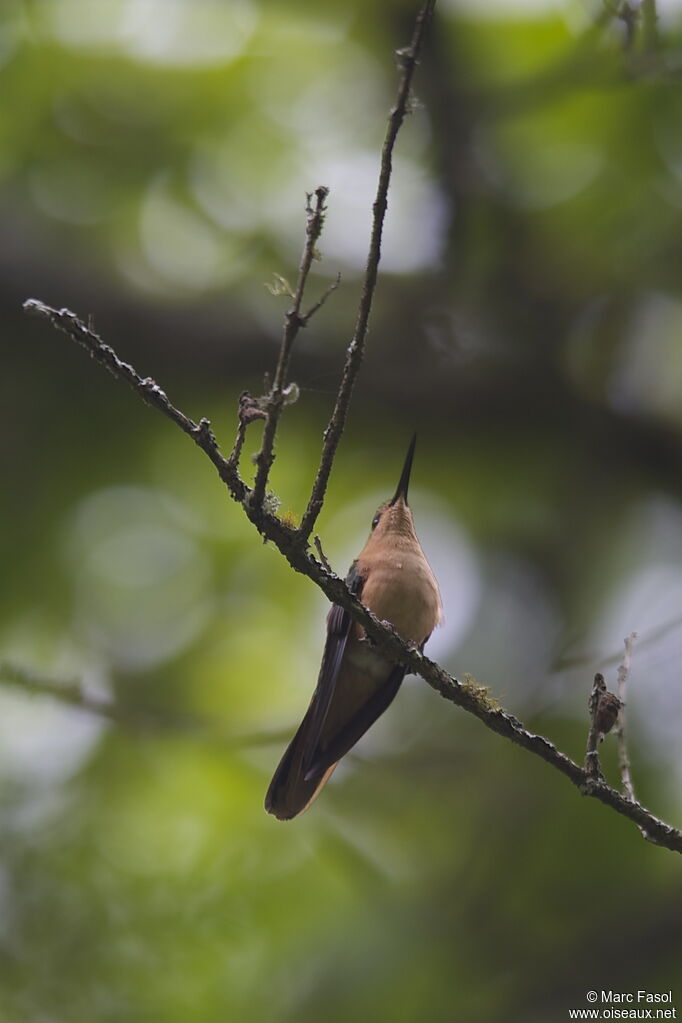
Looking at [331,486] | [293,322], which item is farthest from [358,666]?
[331,486]

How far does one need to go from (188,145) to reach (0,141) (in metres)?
1.56

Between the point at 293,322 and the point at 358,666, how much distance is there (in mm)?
2510

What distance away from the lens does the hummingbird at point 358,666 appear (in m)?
4.34

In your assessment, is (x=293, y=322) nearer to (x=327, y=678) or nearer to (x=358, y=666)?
(x=327, y=678)

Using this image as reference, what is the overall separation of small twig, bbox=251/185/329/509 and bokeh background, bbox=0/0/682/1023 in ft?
14.2

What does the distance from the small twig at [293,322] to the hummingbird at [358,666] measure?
60.9 inches

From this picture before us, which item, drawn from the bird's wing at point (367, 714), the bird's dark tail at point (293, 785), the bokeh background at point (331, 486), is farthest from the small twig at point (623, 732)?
the bokeh background at point (331, 486)

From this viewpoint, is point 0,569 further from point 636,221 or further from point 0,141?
point 636,221

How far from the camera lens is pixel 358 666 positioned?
4.84 meters

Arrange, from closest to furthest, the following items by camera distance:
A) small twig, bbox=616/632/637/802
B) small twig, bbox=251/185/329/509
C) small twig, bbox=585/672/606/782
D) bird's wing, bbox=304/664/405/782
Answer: small twig, bbox=251/185/329/509
small twig, bbox=585/672/606/782
small twig, bbox=616/632/637/802
bird's wing, bbox=304/664/405/782

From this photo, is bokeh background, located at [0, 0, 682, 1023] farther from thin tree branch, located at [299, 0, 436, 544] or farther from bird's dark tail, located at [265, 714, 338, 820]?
thin tree branch, located at [299, 0, 436, 544]

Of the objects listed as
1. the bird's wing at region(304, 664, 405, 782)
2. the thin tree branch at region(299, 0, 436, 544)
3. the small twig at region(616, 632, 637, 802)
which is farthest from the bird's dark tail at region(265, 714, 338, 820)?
the thin tree branch at region(299, 0, 436, 544)

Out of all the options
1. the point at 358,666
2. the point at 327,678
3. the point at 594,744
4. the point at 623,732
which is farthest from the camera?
the point at 358,666

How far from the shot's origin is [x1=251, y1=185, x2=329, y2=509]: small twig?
258 cm
